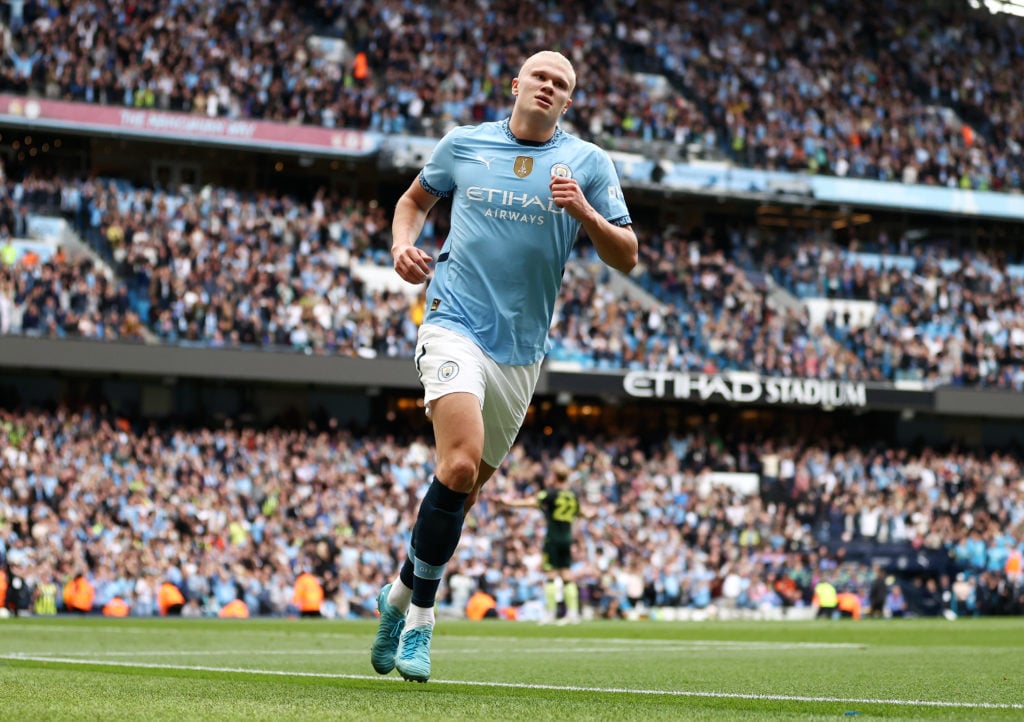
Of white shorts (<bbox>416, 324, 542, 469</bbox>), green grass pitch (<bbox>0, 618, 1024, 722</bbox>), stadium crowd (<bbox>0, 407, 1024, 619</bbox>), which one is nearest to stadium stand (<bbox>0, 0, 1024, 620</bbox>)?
stadium crowd (<bbox>0, 407, 1024, 619</bbox>)

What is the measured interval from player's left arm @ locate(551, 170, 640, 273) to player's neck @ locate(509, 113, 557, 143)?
0.98 feet

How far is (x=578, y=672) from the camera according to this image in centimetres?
789

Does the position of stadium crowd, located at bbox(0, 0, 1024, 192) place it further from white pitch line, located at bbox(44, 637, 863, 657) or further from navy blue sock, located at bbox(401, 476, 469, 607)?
navy blue sock, located at bbox(401, 476, 469, 607)

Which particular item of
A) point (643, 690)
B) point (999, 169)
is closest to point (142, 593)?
point (643, 690)

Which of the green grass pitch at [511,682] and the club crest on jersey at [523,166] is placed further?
the club crest on jersey at [523,166]

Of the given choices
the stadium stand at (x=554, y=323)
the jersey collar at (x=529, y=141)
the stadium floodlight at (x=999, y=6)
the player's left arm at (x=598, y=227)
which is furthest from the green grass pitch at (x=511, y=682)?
the stadium floodlight at (x=999, y=6)

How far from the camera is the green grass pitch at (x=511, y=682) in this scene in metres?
4.82

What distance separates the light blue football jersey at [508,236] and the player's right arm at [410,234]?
0.54 feet

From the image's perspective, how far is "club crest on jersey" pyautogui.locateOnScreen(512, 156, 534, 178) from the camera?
641 centimetres

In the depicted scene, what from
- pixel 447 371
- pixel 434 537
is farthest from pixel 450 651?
pixel 447 371

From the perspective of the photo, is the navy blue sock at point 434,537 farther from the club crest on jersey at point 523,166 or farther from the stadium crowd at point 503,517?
the stadium crowd at point 503,517

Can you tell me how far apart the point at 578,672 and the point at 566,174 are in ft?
9.55

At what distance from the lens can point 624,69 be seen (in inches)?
1476

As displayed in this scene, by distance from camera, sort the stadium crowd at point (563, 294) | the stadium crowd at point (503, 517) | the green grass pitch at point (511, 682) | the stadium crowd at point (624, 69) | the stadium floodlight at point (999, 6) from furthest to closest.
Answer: the stadium floodlight at point (999, 6)
the stadium crowd at point (624, 69)
the stadium crowd at point (563, 294)
the stadium crowd at point (503, 517)
the green grass pitch at point (511, 682)
